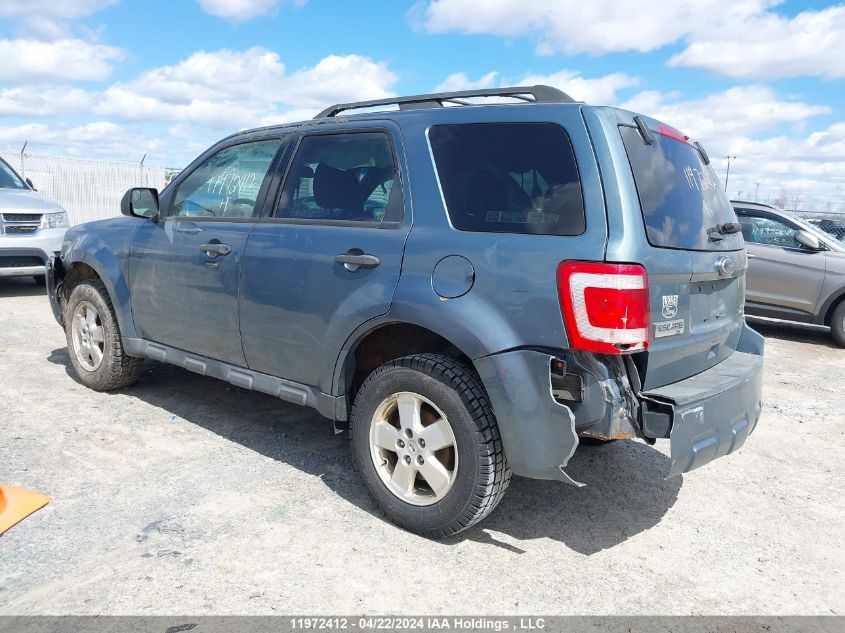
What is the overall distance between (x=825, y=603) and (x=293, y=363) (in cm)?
271

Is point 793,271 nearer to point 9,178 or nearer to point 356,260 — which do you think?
point 356,260

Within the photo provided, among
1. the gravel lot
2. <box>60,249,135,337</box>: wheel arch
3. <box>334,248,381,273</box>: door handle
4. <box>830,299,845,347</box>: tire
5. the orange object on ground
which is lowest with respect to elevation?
<box>830,299,845,347</box>: tire

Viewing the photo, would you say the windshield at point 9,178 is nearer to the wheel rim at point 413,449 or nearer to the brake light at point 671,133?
the wheel rim at point 413,449

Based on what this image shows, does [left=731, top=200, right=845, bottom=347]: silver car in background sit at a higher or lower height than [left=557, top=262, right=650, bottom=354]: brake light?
lower

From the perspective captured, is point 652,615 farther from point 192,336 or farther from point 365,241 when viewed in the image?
point 192,336

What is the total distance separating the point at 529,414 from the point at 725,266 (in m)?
1.34

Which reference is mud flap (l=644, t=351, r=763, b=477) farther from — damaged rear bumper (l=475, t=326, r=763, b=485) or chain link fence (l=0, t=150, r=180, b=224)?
chain link fence (l=0, t=150, r=180, b=224)

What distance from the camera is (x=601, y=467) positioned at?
14.2 ft

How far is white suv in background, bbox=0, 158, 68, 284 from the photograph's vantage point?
9.13 metres

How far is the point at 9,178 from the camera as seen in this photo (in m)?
10.4

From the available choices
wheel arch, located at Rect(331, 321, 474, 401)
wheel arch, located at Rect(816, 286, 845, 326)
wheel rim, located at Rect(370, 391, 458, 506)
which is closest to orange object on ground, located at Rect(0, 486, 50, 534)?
wheel arch, located at Rect(331, 321, 474, 401)

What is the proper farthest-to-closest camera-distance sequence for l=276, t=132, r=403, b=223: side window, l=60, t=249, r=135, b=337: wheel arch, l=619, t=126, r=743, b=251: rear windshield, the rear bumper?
l=60, t=249, r=135, b=337: wheel arch < l=276, t=132, r=403, b=223: side window < l=619, t=126, r=743, b=251: rear windshield < the rear bumper

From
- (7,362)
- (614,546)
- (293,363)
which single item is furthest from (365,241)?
(7,362)

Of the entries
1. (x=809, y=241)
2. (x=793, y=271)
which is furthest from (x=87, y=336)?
(x=809, y=241)
